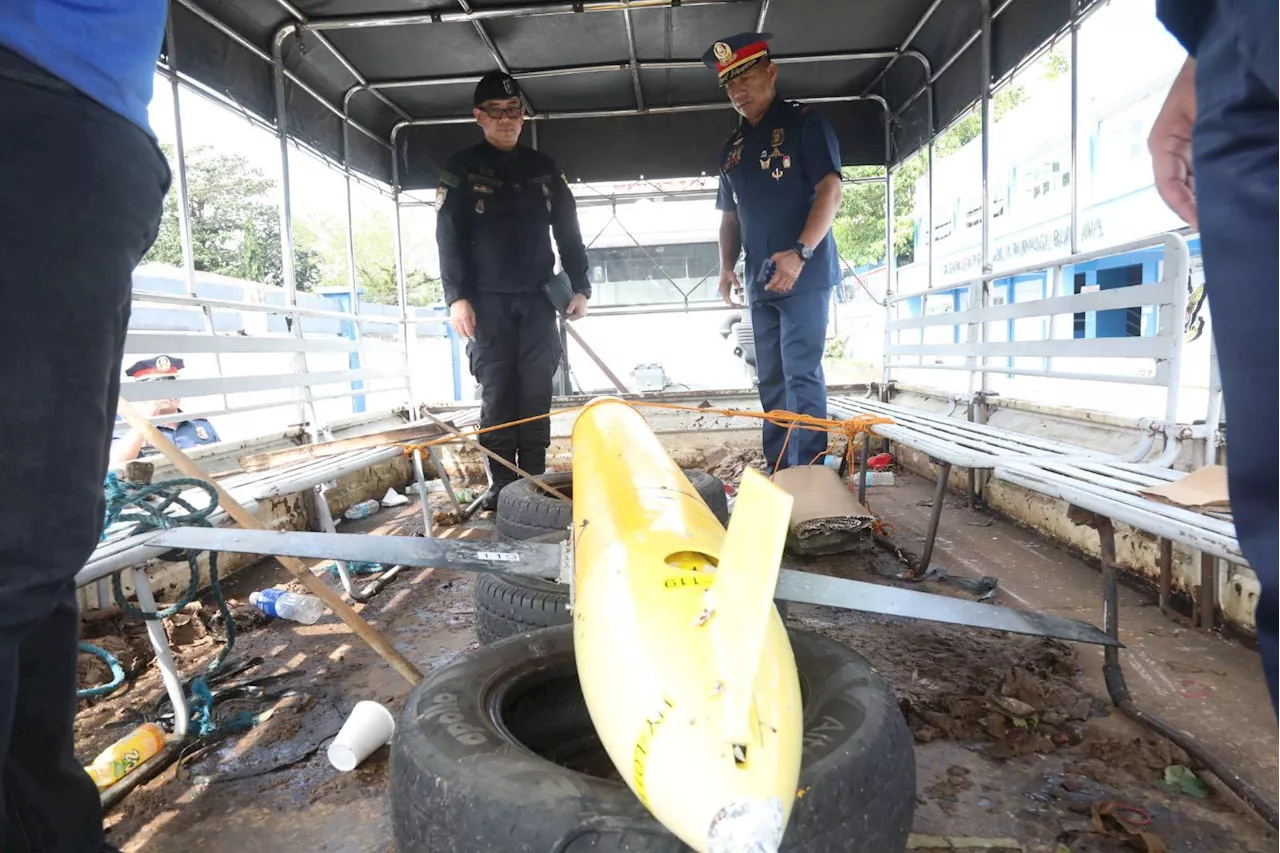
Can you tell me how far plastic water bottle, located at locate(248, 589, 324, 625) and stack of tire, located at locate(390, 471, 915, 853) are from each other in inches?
53.4

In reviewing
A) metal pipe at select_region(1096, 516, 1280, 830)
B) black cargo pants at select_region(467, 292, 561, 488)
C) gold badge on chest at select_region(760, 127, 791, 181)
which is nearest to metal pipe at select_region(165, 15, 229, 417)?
black cargo pants at select_region(467, 292, 561, 488)

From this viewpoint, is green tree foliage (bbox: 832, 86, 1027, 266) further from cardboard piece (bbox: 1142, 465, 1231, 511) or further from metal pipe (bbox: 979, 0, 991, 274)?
cardboard piece (bbox: 1142, 465, 1231, 511)

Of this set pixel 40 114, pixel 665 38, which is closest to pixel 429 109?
pixel 665 38

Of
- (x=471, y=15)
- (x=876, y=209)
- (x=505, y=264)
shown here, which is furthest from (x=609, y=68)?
(x=876, y=209)

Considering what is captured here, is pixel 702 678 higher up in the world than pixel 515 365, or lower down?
lower down

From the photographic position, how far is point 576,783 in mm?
860

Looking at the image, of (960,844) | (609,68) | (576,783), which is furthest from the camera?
(609,68)

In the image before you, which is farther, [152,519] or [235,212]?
[235,212]

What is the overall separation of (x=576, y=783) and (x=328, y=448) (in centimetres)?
264

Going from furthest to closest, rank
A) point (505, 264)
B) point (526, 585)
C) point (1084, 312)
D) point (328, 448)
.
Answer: point (505, 264), point (1084, 312), point (328, 448), point (526, 585)

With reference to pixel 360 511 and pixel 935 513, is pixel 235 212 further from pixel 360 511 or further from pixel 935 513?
pixel 935 513

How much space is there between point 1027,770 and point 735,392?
435 cm

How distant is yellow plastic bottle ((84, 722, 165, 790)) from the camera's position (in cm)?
149

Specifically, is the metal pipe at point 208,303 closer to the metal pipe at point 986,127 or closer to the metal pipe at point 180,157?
the metal pipe at point 180,157
